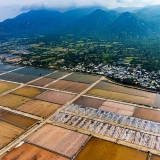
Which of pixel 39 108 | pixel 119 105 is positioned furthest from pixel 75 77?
pixel 119 105

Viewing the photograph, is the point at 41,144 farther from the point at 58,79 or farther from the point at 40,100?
the point at 58,79

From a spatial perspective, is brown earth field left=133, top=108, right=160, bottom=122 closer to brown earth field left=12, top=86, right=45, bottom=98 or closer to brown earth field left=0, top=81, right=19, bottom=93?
brown earth field left=12, top=86, right=45, bottom=98

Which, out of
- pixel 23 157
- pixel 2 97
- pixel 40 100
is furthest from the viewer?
pixel 2 97

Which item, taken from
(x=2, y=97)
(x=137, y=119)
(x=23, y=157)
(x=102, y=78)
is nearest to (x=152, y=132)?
(x=137, y=119)

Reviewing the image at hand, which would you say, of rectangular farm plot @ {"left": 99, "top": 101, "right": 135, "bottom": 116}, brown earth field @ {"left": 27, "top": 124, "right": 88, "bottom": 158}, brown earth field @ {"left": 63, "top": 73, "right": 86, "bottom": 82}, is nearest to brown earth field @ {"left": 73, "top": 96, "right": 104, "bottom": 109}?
rectangular farm plot @ {"left": 99, "top": 101, "right": 135, "bottom": 116}

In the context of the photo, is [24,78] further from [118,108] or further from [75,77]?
[118,108]
